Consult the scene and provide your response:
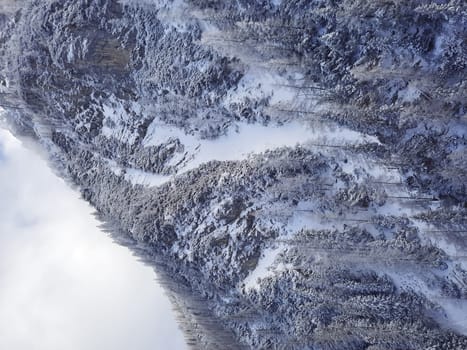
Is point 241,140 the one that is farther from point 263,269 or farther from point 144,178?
point 263,269

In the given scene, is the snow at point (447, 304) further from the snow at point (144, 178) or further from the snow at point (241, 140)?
the snow at point (144, 178)

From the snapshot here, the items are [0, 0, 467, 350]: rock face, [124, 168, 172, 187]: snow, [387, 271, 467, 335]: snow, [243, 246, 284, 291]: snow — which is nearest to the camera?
[387, 271, 467, 335]: snow

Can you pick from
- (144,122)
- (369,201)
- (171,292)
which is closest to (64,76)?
(144,122)

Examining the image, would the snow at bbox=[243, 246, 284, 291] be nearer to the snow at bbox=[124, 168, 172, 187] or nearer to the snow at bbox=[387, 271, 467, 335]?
the snow at bbox=[387, 271, 467, 335]

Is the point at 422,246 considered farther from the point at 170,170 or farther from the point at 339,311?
the point at 170,170

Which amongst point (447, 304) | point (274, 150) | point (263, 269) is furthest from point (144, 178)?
point (447, 304)

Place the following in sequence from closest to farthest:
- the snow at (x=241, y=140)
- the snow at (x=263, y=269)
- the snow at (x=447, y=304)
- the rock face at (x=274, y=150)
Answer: the snow at (x=447, y=304) < the rock face at (x=274, y=150) < the snow at (x=241, y=140) < the snow at (x=263, y=269)

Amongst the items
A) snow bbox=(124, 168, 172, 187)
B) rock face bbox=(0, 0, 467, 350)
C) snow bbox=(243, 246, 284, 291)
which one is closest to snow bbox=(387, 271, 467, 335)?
rock face bbox=(0, 0, 467, 350)

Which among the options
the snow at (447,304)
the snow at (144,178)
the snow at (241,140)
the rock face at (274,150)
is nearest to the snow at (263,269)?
the rock face at (274,150)
